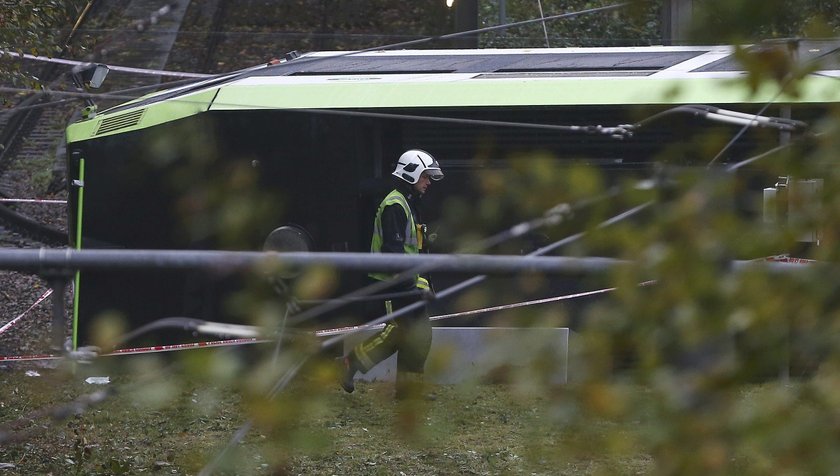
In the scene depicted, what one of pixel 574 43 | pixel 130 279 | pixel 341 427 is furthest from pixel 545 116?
pixel 574 43

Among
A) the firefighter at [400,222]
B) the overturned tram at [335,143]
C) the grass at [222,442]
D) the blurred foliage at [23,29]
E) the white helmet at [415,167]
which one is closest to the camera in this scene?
the grass at [222,442]

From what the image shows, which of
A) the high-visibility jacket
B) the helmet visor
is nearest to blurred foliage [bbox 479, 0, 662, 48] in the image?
the helmet visor

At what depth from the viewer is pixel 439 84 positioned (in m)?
9.70

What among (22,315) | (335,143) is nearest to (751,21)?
(335,143)

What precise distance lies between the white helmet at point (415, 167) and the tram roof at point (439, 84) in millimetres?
701

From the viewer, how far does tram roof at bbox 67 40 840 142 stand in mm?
9453

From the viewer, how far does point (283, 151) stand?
32.1ft

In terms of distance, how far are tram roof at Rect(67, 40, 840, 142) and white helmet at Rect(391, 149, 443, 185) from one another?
2.30ft

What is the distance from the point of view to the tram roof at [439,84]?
9.45 m

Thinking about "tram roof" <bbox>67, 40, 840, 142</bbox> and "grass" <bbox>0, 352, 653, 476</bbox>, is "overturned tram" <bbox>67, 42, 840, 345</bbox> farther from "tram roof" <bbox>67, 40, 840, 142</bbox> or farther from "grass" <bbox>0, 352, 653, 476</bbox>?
"grass" <bbox>0, 352, 653, 476</bbox>

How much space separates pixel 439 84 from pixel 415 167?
39.9 inches

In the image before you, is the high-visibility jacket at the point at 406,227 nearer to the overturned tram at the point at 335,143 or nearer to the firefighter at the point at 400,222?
the firefighter at the point at 400,222

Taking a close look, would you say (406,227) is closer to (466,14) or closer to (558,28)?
(466,14)

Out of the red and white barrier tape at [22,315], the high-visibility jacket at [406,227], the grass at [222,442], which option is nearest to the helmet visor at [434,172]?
the high-visibility jacket at [406,227]
